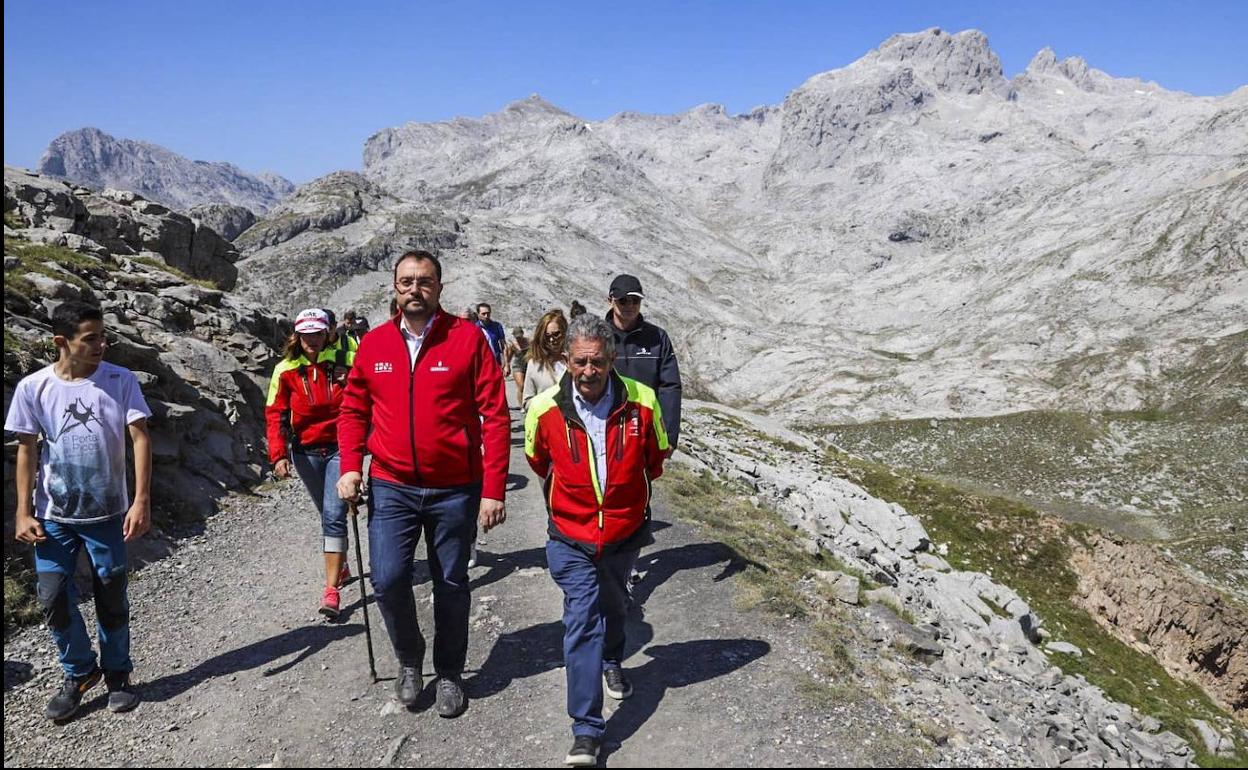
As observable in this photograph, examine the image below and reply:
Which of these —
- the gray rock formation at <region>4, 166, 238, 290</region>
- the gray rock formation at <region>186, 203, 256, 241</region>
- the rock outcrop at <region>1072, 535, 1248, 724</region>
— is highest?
the gray rock formation at <region>186, 203, 256, 241</region>

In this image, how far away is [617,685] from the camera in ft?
24.3

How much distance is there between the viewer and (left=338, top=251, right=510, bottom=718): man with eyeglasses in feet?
21.1

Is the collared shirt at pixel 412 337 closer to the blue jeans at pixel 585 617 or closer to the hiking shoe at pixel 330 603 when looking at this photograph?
the blue jeans at pixel 585 617

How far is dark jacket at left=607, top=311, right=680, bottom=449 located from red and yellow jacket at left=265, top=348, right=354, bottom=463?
3.84 meters

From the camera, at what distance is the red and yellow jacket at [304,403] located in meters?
9.20

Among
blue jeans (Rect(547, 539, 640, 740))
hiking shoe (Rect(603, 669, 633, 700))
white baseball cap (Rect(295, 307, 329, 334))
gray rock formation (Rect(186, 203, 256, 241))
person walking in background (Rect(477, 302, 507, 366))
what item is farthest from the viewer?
gray rock formation (Rect(186, 203, 256, 241))

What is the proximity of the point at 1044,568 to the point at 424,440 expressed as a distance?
1031 inches

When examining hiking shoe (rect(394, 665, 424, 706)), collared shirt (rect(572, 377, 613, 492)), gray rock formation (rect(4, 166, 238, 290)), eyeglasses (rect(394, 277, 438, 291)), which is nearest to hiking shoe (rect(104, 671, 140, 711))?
hiking shoe (rect(394, 665, 424, 706))

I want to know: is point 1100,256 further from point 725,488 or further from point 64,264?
point 64,264

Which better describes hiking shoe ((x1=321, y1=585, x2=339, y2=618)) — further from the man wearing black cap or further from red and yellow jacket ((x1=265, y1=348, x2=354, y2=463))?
the man wearing black cap

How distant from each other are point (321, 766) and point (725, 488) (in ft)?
43.6

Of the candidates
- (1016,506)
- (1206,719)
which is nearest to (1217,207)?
(1016,506)

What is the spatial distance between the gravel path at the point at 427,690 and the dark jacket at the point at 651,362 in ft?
10.1

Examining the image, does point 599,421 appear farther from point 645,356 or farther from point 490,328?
point 490,328
